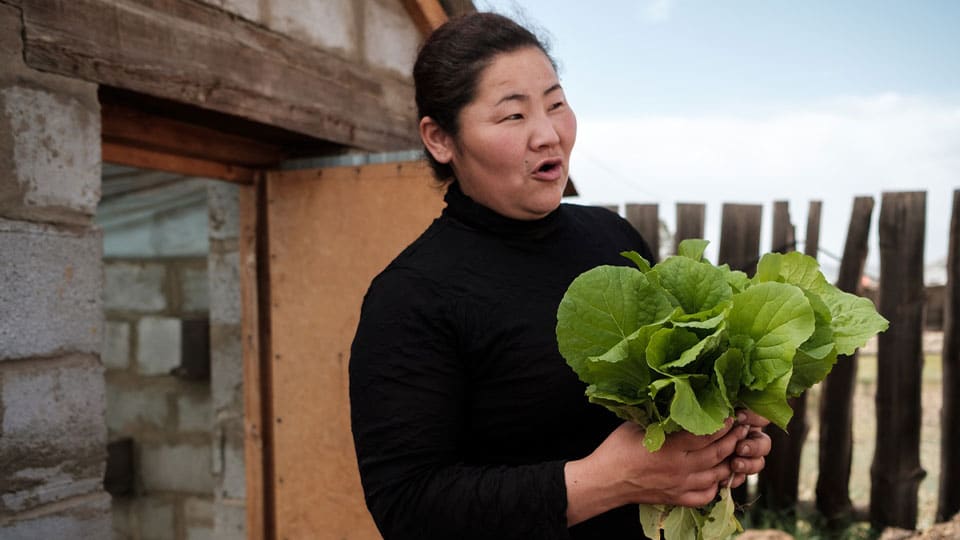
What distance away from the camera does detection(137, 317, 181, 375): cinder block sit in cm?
399

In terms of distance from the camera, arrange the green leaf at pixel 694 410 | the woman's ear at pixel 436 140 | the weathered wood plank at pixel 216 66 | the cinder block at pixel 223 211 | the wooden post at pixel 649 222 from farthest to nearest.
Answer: the wooden post at pixel 649 222 → the cinder block at pixel 223 211 → the weathered wood plank at pixel 216 66 → the woman's ear at pixel 436 140 → the green leaf at pixel 694 410

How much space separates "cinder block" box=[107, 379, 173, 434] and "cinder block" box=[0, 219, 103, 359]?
7.24 feet

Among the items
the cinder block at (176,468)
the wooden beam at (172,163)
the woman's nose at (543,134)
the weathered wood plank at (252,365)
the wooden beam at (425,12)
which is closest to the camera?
the woman's nose at (543,134)

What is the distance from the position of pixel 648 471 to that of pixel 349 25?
7.54ft

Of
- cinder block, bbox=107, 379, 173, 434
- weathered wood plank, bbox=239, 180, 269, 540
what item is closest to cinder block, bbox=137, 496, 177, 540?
cinder block, bbox=107, 379, 173, 434

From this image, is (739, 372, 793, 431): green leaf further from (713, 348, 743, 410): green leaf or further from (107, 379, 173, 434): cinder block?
(107, 379, 173, 434): cinder block

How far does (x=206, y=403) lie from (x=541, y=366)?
298 cm

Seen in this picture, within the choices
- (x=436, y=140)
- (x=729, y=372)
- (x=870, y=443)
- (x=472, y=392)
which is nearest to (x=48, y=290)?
(x=436, y=140)

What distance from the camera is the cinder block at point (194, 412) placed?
395cm

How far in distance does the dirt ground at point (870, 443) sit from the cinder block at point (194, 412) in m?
3.11

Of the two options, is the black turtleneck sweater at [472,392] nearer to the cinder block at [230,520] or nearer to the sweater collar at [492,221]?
the sweater collar at [492,221]

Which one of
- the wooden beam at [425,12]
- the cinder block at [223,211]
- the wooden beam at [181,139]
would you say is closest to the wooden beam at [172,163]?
the wooden beam at [181,139]

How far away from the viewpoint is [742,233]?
414cm

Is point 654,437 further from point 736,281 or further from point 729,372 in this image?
point 736,281
